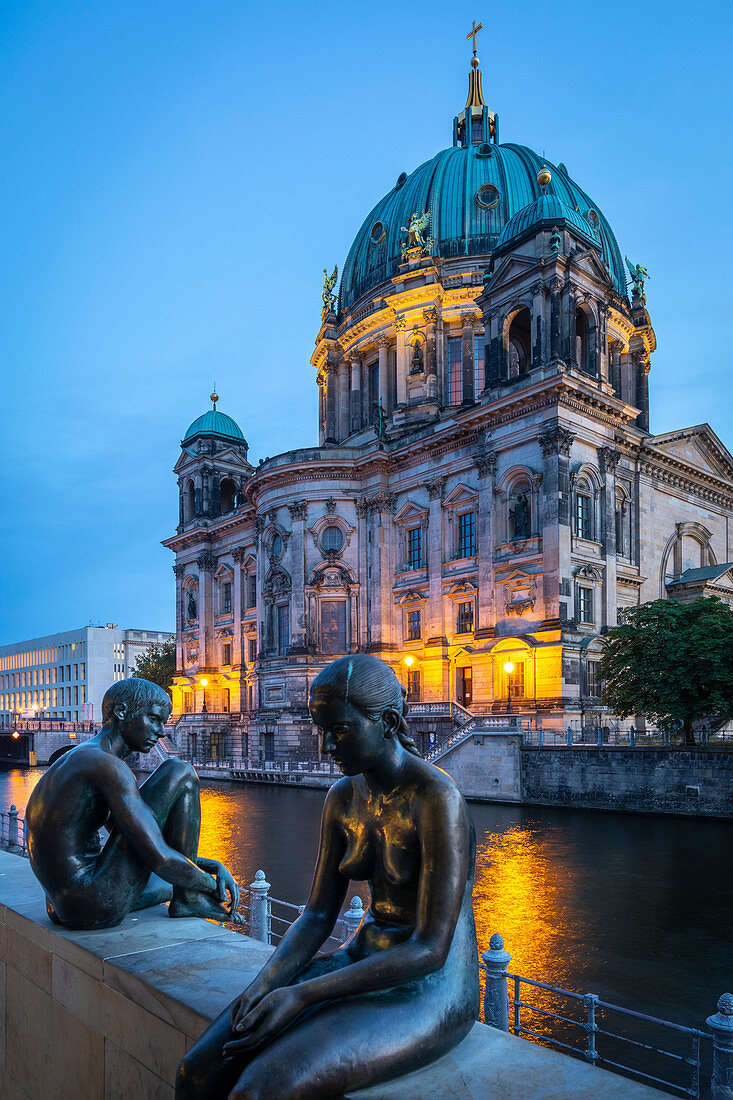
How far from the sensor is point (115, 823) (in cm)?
482

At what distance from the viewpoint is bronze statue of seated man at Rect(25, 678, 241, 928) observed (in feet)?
15.3

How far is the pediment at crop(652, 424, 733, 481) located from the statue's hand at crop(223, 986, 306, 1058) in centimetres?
4661

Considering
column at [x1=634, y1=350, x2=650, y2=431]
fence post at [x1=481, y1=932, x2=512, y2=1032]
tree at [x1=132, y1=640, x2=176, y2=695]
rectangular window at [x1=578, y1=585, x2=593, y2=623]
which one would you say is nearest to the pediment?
column at [x1=634, y1=350, x2=650, y2=431]

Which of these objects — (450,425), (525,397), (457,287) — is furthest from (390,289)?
(525,397)

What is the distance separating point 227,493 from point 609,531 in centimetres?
4243

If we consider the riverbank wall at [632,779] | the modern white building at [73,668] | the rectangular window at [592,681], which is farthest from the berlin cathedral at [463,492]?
the modern white building at [73,668]

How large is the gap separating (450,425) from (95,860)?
139 feet

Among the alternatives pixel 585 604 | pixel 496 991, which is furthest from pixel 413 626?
pixel 496 991

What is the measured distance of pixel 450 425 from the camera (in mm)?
45844

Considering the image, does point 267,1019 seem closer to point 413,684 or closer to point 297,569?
point 413,684

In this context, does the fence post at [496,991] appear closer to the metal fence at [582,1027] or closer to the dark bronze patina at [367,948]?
the metal fence at [582,1027]

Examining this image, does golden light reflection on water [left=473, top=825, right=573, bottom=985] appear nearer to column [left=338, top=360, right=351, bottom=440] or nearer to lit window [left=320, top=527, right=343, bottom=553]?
lit window [left=320, top=527, right=343, bottom=553]

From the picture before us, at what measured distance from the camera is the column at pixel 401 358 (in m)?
57.3

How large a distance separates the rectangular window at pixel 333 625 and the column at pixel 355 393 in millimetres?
16144
